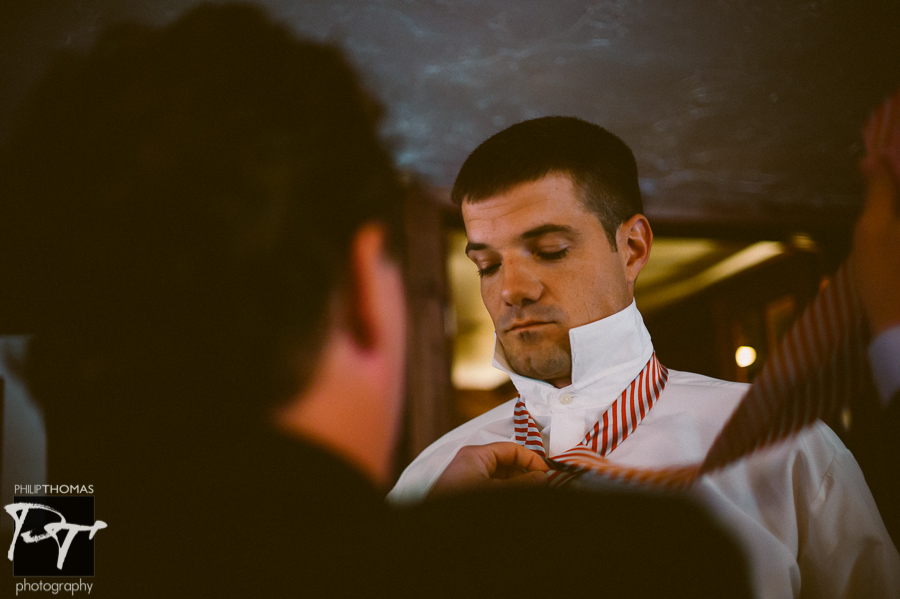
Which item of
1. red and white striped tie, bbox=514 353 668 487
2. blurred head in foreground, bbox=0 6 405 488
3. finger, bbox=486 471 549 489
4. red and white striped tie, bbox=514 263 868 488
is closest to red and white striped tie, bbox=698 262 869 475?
red and white striped tie, bbox=514 263 868 488

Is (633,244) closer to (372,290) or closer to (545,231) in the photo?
(545,231)

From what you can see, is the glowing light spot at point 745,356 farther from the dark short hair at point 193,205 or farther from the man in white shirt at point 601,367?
the dark short hair at point 193,205

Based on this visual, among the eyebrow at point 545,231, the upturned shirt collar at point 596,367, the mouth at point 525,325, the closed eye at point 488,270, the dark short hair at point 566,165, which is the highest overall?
the dark short hair at point 566,165

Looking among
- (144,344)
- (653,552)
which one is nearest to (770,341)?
(653,552)

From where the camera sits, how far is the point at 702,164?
1230 millimetres

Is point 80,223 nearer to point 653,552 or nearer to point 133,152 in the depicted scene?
point 133,152

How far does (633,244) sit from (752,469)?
1.02ft

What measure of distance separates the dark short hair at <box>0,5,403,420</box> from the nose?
359 mm

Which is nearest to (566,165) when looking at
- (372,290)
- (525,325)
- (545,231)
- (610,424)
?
(545,231)

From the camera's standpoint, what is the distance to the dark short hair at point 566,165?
0.82 meters

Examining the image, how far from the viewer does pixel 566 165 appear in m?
0.83

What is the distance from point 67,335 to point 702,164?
1.13 metres

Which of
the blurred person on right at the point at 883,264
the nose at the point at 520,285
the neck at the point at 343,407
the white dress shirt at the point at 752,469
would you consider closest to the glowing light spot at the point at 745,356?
the white dress shirt at the point at 752,469

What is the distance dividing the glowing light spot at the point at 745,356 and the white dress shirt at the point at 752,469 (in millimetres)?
110
